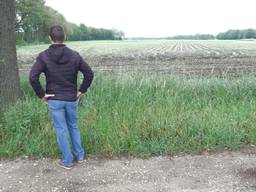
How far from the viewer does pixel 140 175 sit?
4.64m

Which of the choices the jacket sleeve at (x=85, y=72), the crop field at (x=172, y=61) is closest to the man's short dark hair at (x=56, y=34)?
the jacket sleeve at (x=85, y=72)

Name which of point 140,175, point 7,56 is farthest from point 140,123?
point 7,56

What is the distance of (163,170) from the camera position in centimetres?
478

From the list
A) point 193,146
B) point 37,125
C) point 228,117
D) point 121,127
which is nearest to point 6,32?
point 37,125

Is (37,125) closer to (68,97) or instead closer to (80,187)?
(68,97)

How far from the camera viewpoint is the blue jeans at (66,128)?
15.4 ft

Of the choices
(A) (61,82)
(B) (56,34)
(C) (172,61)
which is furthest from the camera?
(C) (172,61)

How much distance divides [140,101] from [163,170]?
196cm

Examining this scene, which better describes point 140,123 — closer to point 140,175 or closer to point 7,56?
point 140,175

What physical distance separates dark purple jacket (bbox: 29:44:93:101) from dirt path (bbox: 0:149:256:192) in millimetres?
997

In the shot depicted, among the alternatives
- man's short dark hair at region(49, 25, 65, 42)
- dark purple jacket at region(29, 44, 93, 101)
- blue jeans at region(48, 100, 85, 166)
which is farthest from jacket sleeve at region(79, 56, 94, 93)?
man's short dark hair at region(49, 25, 65, 42)

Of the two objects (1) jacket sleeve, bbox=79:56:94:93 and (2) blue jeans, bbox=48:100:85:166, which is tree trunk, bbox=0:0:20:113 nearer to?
(2) blue jeans, bbox=48:100:85:166

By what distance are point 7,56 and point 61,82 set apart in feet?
6.44

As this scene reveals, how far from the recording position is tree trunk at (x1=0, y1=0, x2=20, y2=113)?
6.06 m
